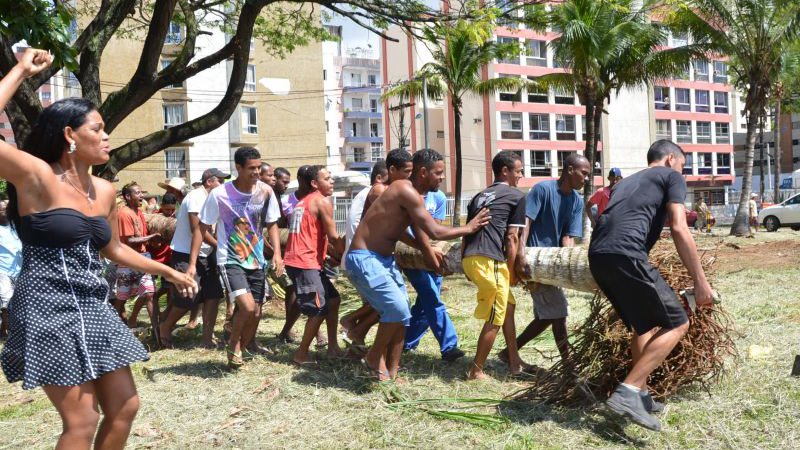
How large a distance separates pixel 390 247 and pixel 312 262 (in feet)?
4.23

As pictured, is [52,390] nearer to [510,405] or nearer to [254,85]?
[510,405]

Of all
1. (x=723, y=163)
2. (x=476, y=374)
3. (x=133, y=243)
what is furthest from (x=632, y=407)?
(x=723, y=163)

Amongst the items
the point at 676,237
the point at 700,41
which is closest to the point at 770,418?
the point at 676,237

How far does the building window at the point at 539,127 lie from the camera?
5662 cm

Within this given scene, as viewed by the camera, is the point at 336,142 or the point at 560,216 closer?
the point at 560,216

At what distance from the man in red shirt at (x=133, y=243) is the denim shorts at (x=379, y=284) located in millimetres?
3423

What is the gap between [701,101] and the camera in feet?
218

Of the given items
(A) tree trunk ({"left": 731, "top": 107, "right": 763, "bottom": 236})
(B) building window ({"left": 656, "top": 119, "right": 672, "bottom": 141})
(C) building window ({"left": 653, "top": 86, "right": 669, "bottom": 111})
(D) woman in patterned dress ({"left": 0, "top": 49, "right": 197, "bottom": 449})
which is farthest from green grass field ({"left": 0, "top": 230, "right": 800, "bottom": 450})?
(C) building window ({"left": 653, "top": 86, "right": 669, "bottom": 111})

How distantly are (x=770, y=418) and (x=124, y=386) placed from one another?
3.69 m

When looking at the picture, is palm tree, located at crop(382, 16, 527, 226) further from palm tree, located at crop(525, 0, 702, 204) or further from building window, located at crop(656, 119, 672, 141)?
building window, located at crop(656, 119, 672, 141)

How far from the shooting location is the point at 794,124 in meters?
78.9

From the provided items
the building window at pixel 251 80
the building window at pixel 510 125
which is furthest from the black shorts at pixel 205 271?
the building window at pixel 510 125

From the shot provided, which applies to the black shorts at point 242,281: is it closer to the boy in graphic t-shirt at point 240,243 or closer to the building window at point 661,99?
the boy in graphic t-shirt at point 240,243

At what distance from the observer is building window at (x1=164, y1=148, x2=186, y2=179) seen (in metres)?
44.0
